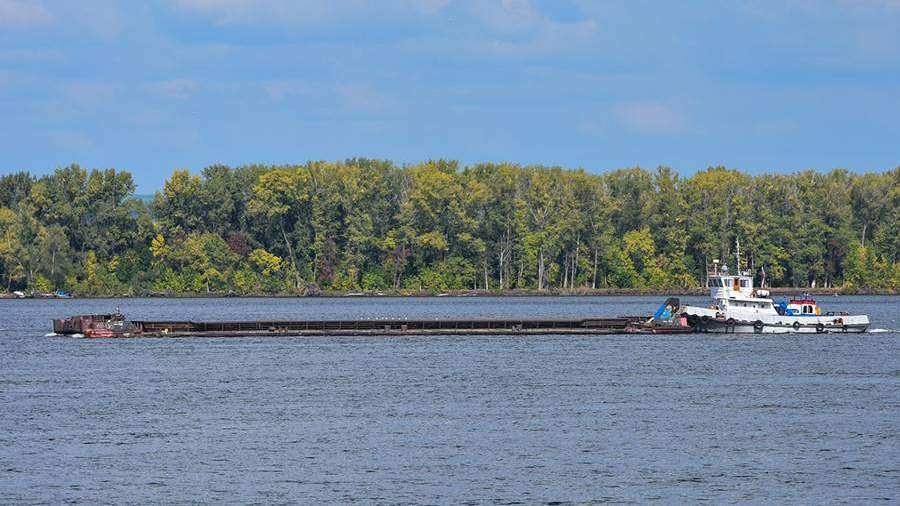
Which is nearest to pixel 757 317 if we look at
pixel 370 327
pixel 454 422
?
pixel 370 327

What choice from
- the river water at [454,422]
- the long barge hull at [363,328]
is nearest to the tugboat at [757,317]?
the long barge hull at [363,328]

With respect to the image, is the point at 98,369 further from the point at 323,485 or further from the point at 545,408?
the point at 323,485

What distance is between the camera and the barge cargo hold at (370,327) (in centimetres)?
10512

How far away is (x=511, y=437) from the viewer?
179 feet

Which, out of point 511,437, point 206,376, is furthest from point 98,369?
point 511,437

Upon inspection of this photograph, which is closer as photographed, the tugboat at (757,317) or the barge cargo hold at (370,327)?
the tugboat at (757,317)

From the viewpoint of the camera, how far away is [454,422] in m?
58.6

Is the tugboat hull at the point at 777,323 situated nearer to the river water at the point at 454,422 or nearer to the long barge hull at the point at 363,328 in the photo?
the long barge hull at the point at 363,328

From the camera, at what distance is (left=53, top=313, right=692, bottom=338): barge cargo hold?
105119 millimetres

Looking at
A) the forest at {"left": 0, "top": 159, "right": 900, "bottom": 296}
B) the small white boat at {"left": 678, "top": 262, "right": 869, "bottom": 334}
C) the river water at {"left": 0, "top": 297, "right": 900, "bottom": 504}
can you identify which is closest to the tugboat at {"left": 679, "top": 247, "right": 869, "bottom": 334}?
the small white boat at {"left": 678, "top": 262, "right": 869, "bottom": 334}

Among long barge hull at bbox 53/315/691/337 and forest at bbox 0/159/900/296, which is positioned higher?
forest at bbox 0/159/900/296

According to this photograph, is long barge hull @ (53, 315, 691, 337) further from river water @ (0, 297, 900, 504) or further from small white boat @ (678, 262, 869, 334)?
river water @ (0, 297, 900, 504)

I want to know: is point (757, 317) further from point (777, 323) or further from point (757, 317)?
point (777, 323)

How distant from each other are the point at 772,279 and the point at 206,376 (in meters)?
129
